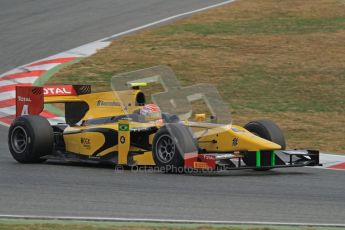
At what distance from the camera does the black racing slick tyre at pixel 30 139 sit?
13656 mm

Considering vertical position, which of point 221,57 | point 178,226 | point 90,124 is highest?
point 221,57

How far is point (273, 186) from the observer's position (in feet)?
38.0

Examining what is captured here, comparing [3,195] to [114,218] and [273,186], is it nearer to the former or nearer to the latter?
[114,218]

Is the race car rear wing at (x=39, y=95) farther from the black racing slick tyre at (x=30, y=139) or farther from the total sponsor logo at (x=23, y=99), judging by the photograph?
the black racing slick tyre at (x=30, y=139)

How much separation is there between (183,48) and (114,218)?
15.7m

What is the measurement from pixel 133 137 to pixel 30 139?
1.54 metres

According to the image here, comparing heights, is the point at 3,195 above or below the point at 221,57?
below

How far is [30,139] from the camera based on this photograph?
13664mm

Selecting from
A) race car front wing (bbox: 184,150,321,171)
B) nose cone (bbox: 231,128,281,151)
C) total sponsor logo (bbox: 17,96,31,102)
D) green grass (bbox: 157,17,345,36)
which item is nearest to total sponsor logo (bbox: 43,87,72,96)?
total sponsor logo (bbox: 17,96,31,102)

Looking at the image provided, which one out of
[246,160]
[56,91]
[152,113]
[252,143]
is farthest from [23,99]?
[252,143]

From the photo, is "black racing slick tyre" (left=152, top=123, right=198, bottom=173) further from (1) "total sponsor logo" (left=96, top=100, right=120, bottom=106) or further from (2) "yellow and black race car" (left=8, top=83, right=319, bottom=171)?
(1) "total sponsor logo" (left=96, top=100, right=120, bottom=106)

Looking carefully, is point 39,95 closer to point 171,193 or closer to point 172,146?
point 172,146

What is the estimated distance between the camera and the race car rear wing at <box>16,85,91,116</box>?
47.2ft

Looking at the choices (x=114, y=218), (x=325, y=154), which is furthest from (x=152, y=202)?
(x=325, y=154)
